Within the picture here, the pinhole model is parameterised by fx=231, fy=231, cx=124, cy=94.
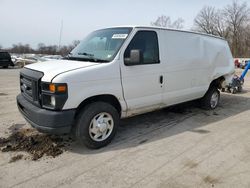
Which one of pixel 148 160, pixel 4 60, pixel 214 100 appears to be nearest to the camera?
pixel 148 160

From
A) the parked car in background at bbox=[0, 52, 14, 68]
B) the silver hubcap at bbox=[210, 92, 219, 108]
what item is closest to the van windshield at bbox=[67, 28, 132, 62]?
the silver hubcap at bbox=[210, 92, 219, 108]

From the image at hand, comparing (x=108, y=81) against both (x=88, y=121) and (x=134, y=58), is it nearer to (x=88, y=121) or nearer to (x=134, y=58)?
(x=134, y=58)

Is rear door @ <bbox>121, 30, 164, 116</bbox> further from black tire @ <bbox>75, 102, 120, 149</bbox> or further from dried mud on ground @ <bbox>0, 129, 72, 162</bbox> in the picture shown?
dried mud on ground @ <bbox>0, 129, 72, 162</bbox>

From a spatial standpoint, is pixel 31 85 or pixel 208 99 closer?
pixel 31 85

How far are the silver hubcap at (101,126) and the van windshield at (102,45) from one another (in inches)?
39.2

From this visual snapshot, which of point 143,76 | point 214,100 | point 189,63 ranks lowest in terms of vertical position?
point 214,100

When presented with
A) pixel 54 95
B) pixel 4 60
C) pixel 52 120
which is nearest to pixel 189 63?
pixel 54 95

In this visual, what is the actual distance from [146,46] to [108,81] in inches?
45.8

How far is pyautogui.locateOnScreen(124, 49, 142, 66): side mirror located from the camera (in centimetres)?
394

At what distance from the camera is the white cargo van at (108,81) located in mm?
3523

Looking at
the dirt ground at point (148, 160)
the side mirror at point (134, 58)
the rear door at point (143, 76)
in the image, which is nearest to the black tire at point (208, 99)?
the dirt ground at point (148, 160)

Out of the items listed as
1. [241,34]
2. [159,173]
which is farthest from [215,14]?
[159,173]

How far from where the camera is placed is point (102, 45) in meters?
4.43

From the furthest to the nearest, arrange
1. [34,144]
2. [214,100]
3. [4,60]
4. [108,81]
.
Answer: [4,60]
[214,100]
[34,144]
[108,81]
